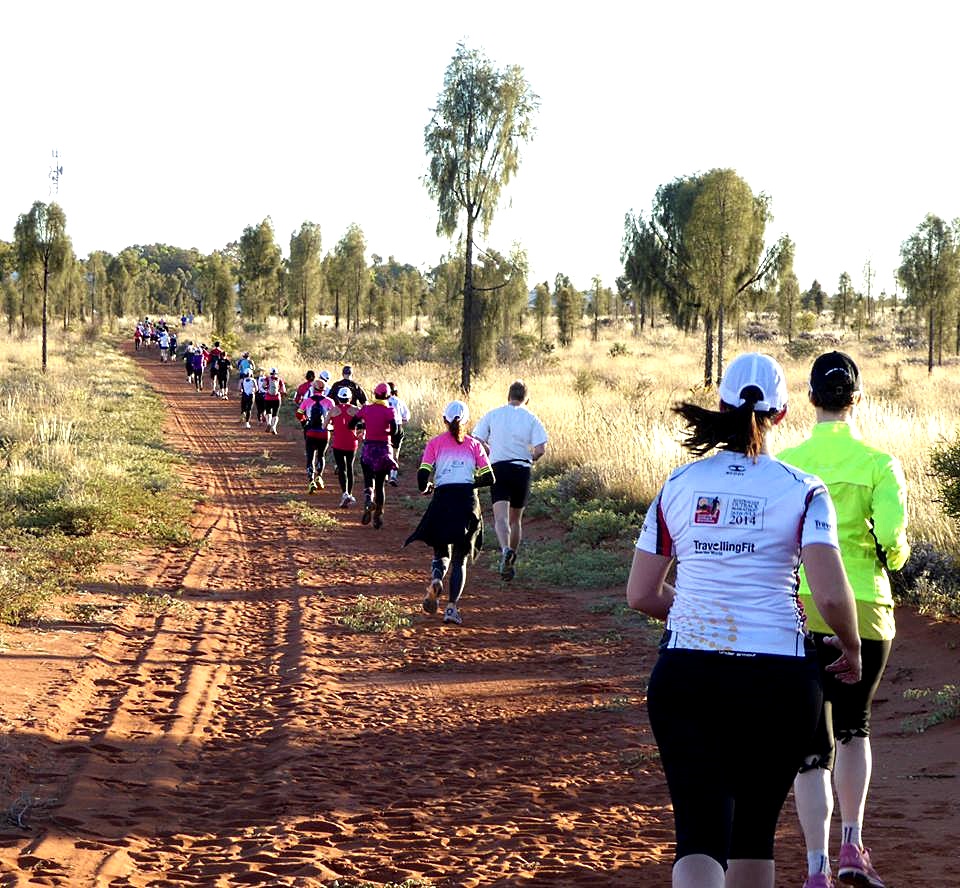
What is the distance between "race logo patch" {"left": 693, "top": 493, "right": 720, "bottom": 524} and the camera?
10.5 feet

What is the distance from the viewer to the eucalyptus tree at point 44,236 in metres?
41.8

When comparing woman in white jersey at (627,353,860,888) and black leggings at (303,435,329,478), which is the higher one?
woman in white jersey at (627,353,860,888)

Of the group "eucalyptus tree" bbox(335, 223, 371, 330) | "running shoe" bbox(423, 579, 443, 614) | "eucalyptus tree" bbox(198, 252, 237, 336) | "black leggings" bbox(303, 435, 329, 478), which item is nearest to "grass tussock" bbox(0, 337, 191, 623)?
"black leggings" bbox(303, 435, 329, 478)

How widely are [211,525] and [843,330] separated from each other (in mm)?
76321

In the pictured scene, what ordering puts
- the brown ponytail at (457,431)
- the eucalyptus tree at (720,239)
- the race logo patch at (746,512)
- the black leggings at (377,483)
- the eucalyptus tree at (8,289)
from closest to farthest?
the race logo patch at (746,512) → the brown ponytail at (457,431) → the black leggings at (377,483) → the eucalyptus tree at (720,239) → the eucalyptus tree at (8,289)

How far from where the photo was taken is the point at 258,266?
7100 cm

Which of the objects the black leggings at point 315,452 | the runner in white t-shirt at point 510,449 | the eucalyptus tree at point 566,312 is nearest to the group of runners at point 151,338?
the eucalyptus tree at point 566,312

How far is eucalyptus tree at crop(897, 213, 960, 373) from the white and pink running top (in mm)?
44632

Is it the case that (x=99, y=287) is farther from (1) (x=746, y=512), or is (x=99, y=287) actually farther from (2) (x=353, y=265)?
(1) (x=746, y=512)

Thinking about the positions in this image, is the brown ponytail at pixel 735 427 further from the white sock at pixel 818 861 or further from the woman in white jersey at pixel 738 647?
the white sock at pixel 818 861

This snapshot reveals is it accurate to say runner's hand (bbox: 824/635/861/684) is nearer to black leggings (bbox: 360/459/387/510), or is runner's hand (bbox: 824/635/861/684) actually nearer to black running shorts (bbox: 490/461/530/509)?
black running shorts (bbox: 490/461/530/509)

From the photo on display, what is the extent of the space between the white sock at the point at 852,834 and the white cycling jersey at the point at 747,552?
1.69m

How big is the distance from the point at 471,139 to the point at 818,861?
2925 centimetres

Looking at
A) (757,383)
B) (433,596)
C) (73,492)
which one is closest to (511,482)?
(433,596)
